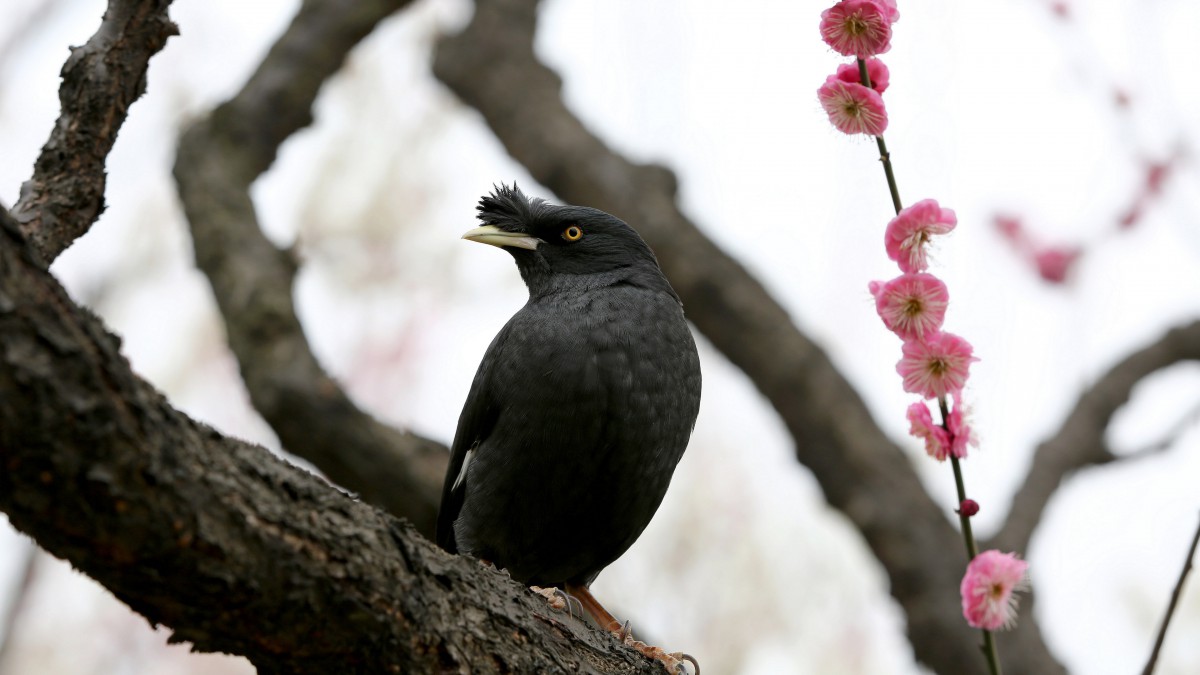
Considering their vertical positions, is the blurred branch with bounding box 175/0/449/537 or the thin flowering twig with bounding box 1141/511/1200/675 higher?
the blurred branch with bounding box 175/0/449/537

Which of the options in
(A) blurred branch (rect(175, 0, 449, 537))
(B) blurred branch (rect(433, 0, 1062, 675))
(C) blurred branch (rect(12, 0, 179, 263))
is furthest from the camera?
(B) blurred branch (rect(433, 0, 1062, 675))

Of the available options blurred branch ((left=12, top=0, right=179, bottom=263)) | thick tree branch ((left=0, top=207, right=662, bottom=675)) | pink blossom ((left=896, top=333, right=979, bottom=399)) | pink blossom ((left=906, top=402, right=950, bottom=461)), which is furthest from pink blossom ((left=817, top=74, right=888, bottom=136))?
blurred branch ((left=12, top=0, right=179, bottom=263))

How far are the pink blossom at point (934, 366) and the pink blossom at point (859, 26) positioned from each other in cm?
61

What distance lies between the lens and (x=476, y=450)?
3.99 m

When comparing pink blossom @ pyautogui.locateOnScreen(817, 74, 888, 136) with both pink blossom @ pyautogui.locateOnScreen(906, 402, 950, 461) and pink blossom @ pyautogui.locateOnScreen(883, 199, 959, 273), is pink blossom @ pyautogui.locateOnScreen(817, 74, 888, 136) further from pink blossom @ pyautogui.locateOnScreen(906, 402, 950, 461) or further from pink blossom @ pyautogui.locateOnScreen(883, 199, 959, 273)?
pink blossom @ pyautogui.locateOnScreen(906, 402, 950, 461)

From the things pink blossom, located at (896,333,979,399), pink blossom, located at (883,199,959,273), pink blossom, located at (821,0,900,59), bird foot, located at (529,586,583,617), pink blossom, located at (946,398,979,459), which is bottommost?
bird foot, located at (529,586,583,617)

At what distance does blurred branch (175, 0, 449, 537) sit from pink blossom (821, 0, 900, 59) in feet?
10.8

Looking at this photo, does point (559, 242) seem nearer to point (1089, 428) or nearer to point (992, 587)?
point (992, 587)

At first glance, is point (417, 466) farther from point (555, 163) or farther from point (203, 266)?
point (555, 163)

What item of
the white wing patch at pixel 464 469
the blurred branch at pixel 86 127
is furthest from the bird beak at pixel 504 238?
the blurred branch at pixel 86 127

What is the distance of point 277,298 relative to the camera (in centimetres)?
534

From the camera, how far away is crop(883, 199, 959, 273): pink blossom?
235 centimetres

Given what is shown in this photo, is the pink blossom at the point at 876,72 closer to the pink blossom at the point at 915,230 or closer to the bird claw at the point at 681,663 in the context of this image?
the pink blossom at the point at 915,230

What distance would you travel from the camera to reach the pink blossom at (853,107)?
236 cm
